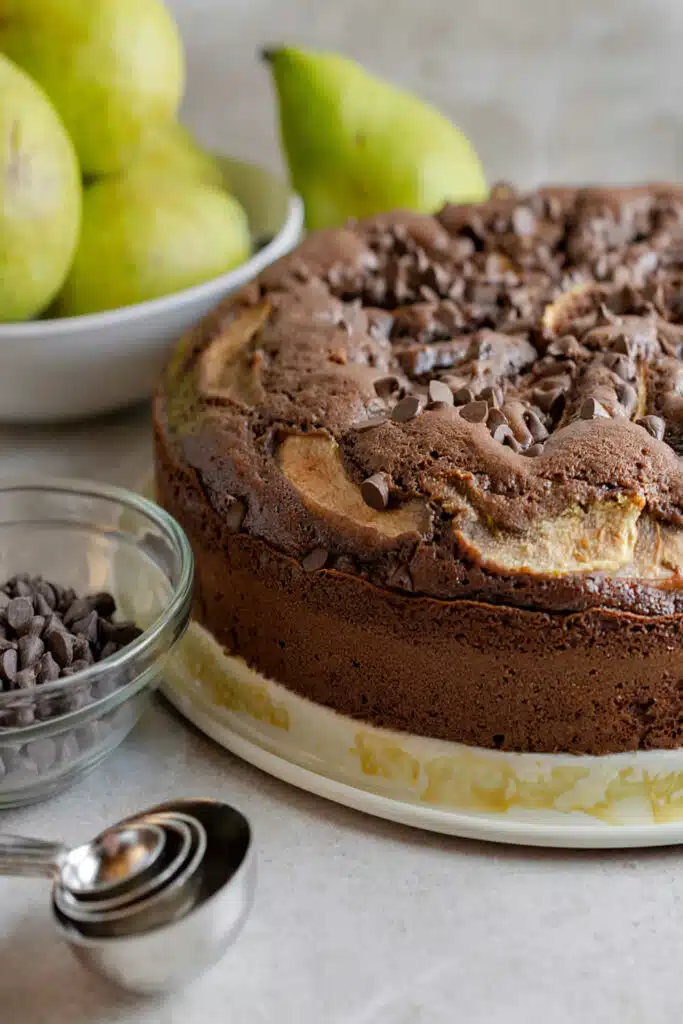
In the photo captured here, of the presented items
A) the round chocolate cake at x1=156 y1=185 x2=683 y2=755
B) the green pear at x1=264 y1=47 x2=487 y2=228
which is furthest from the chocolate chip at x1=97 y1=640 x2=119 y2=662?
the green pear at x1=264 y1=47 x2=487 y2=228

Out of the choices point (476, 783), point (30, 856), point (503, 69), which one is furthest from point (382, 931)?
point (503, 69)

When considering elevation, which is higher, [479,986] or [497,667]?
[497,667]

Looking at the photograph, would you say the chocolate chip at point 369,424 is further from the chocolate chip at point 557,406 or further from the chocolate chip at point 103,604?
the chocolate chip at point 103,604

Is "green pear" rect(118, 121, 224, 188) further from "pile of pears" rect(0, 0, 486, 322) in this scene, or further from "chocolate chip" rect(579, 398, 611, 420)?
"chocolate chip" rect(579, 398, 611, 420)

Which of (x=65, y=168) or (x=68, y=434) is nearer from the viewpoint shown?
(x=65, y=168)

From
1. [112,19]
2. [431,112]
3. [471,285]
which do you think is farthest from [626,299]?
[112,19]

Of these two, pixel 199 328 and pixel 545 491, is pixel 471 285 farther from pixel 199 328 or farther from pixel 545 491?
pixel 545 491
